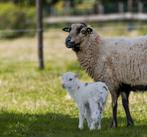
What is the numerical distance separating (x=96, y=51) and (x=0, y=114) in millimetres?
2379

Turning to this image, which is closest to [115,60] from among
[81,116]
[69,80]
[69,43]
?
[69,43]

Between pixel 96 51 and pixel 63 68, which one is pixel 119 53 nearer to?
pixel 96 51

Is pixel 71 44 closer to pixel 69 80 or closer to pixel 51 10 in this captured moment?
pixel 69 80

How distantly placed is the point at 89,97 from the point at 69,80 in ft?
1.53

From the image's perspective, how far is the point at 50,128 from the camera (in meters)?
11.2

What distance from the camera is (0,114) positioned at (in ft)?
41.7

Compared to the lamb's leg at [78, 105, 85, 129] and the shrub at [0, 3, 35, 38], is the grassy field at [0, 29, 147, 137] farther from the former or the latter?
the shrub at [0, 3, 35, 38]

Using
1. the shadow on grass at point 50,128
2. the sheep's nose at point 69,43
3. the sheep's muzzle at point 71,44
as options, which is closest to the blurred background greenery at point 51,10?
the shadow on grass at point 50,128

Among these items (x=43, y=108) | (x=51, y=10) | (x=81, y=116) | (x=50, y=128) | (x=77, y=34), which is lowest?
(x=51, y=10)

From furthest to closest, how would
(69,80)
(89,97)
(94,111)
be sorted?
(69,80) → (89,97) → (94,111)

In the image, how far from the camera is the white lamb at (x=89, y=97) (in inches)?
418

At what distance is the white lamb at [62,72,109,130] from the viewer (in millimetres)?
10609

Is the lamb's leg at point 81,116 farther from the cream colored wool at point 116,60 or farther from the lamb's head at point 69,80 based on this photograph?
the cream colored wool at point 116,60

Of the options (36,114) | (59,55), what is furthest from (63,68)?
(36,114)
